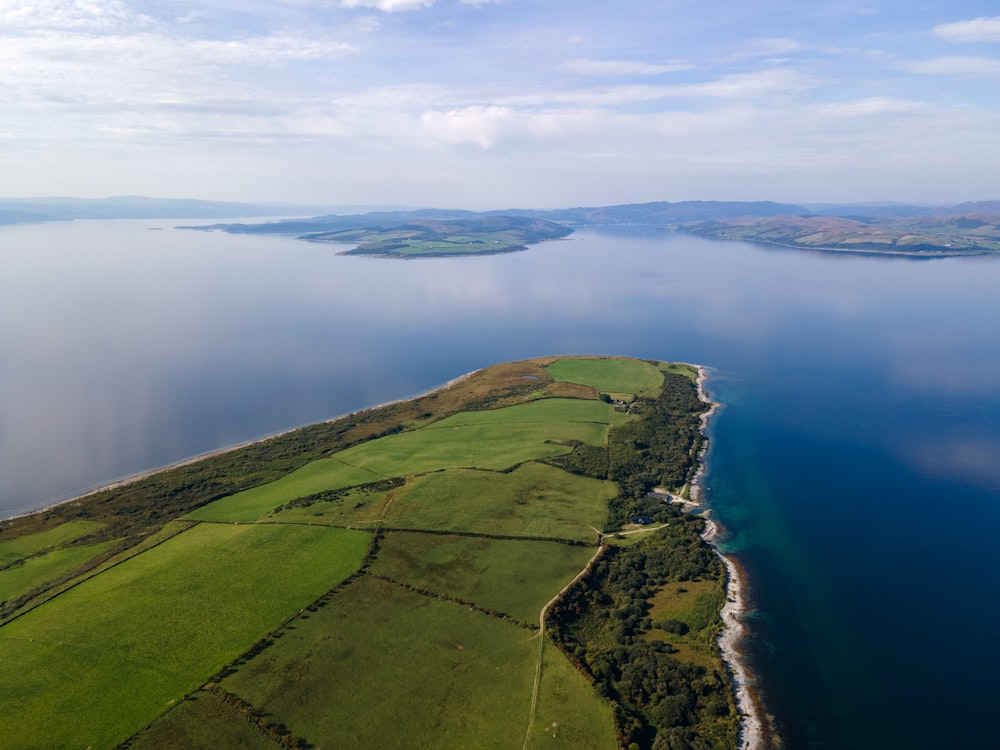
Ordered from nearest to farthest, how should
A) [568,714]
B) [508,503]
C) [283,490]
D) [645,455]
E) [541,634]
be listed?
[568,714]
[541,634]
[508,503]
[283,490]
[645,455]

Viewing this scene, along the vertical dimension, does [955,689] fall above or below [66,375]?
below

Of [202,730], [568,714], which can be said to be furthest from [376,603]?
[568,714]

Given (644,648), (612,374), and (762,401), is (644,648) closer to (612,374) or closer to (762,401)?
(762,401)

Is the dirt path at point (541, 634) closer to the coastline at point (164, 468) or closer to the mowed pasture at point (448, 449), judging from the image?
the mowed pasture at point (448, 449)

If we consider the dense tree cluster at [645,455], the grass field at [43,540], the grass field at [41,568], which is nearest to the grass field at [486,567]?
the dense tree cluster at [645,455]

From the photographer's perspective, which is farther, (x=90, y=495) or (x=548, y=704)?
(x=90, y=495)

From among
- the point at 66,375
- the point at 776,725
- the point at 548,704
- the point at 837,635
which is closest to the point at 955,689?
the point at 837,635

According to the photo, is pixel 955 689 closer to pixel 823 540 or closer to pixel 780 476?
pixel 823 540
